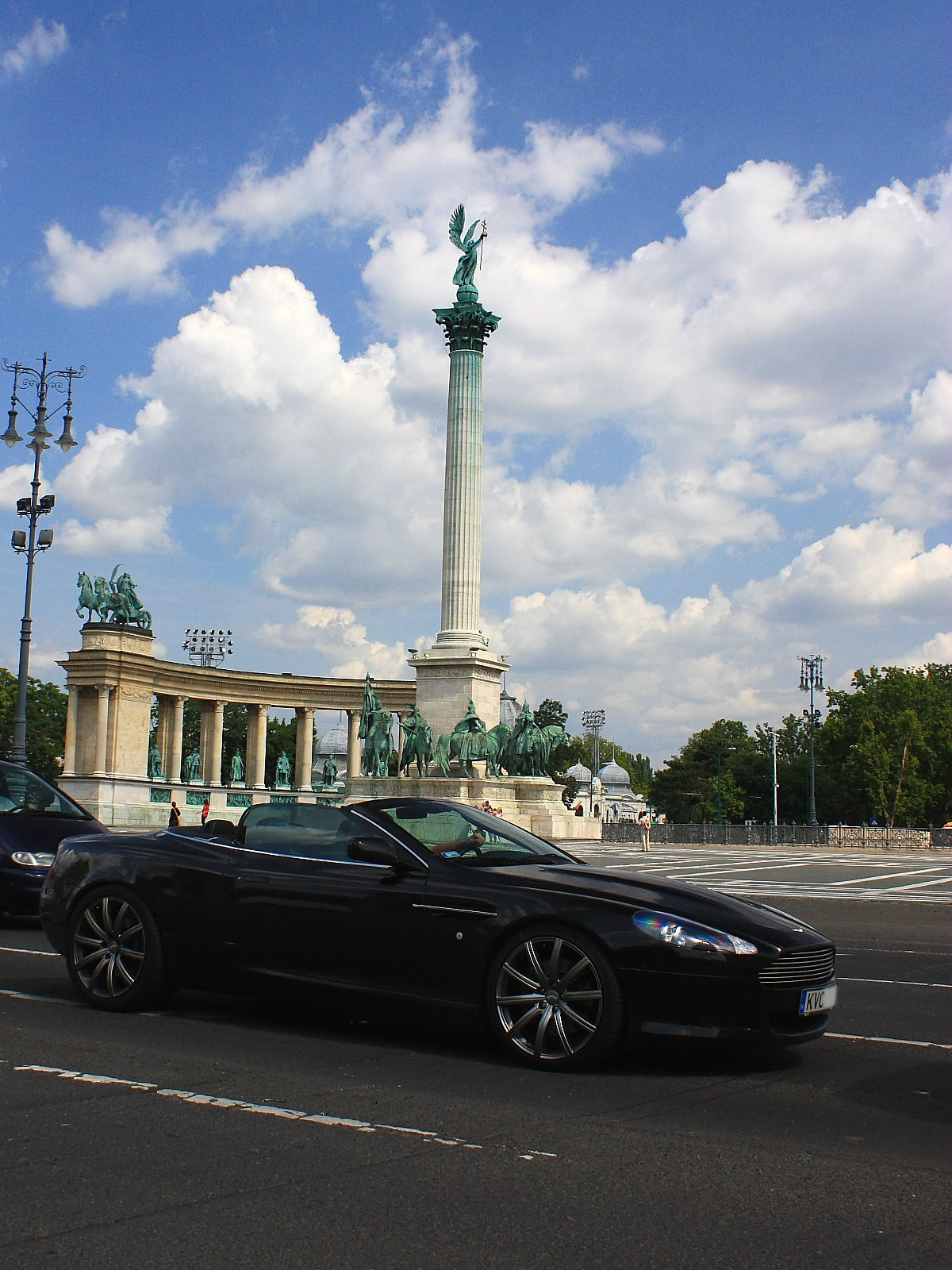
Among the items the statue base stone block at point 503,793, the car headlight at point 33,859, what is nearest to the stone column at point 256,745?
the statue base stone block at point 503,793

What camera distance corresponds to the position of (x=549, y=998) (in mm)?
6645

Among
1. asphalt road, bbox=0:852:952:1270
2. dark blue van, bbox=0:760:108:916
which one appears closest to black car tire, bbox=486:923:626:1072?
asphalt road, bbox=0:852:952:1270

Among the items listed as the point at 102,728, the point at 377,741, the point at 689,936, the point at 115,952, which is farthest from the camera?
the point at 102,728

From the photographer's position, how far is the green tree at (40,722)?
84812 mm

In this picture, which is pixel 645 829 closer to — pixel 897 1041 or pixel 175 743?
pixel 175 743

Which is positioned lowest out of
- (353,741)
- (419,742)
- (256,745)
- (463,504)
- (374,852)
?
(374,852)

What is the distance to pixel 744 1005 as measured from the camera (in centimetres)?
639

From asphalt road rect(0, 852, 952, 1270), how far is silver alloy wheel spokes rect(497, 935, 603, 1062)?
193 mm

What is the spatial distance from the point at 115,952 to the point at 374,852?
7.24ft

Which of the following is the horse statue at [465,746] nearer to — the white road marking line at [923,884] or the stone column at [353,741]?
the white road marking line at [923,884]

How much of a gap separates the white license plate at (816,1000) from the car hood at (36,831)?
827cm

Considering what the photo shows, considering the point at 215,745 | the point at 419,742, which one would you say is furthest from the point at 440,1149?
the point at 215,745

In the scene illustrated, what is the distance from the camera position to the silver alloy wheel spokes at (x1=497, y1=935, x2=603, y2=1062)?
21.5 ft

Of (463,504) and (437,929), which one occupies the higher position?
(463,504)
